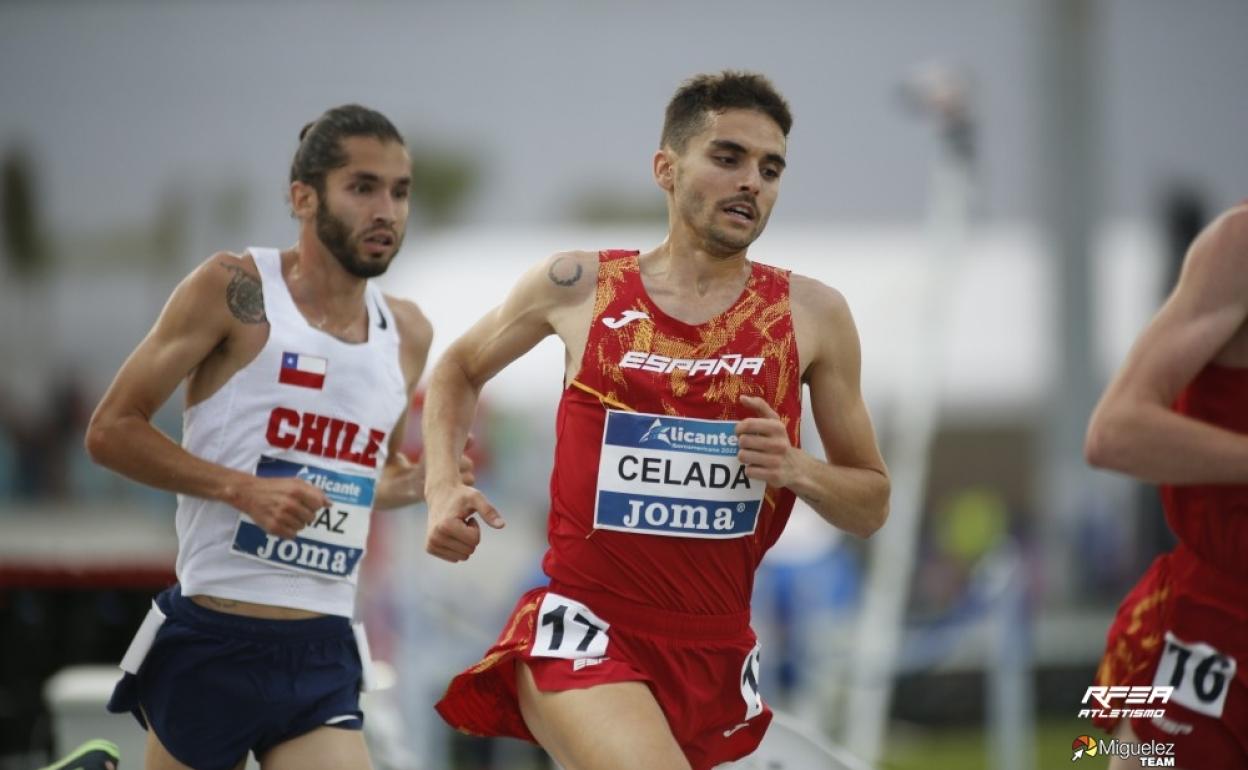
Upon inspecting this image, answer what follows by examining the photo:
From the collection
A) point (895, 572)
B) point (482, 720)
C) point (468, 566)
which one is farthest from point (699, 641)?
point (468, 566)

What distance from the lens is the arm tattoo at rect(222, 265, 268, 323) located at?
447 cm

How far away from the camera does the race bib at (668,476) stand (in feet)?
13.0

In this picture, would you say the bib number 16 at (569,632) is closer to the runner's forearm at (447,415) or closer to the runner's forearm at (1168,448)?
the runner's forearm at (447,415)

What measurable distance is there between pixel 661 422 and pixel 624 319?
0.31m

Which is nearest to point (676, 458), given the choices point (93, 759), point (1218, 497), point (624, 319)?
point (624, 319)

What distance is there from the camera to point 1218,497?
3.91m

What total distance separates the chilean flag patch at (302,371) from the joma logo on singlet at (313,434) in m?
0.08

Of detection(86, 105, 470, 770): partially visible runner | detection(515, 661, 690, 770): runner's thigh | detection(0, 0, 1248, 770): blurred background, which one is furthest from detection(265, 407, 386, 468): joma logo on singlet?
detection(0, 0, 1248, 770): blurred background

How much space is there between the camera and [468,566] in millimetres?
16578

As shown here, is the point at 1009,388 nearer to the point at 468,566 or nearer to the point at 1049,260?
the point at 1049,260

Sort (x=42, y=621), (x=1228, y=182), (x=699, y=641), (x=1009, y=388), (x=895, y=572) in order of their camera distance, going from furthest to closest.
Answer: (x=1228, y=182)
(x=1009, y=388)
(x=895, y=572)
(x=42, y=621)
(x=699, y=641)

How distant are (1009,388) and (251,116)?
18035mm

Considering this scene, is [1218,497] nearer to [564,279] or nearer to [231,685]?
[564,279]

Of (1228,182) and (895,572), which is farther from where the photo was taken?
(1228,182)
